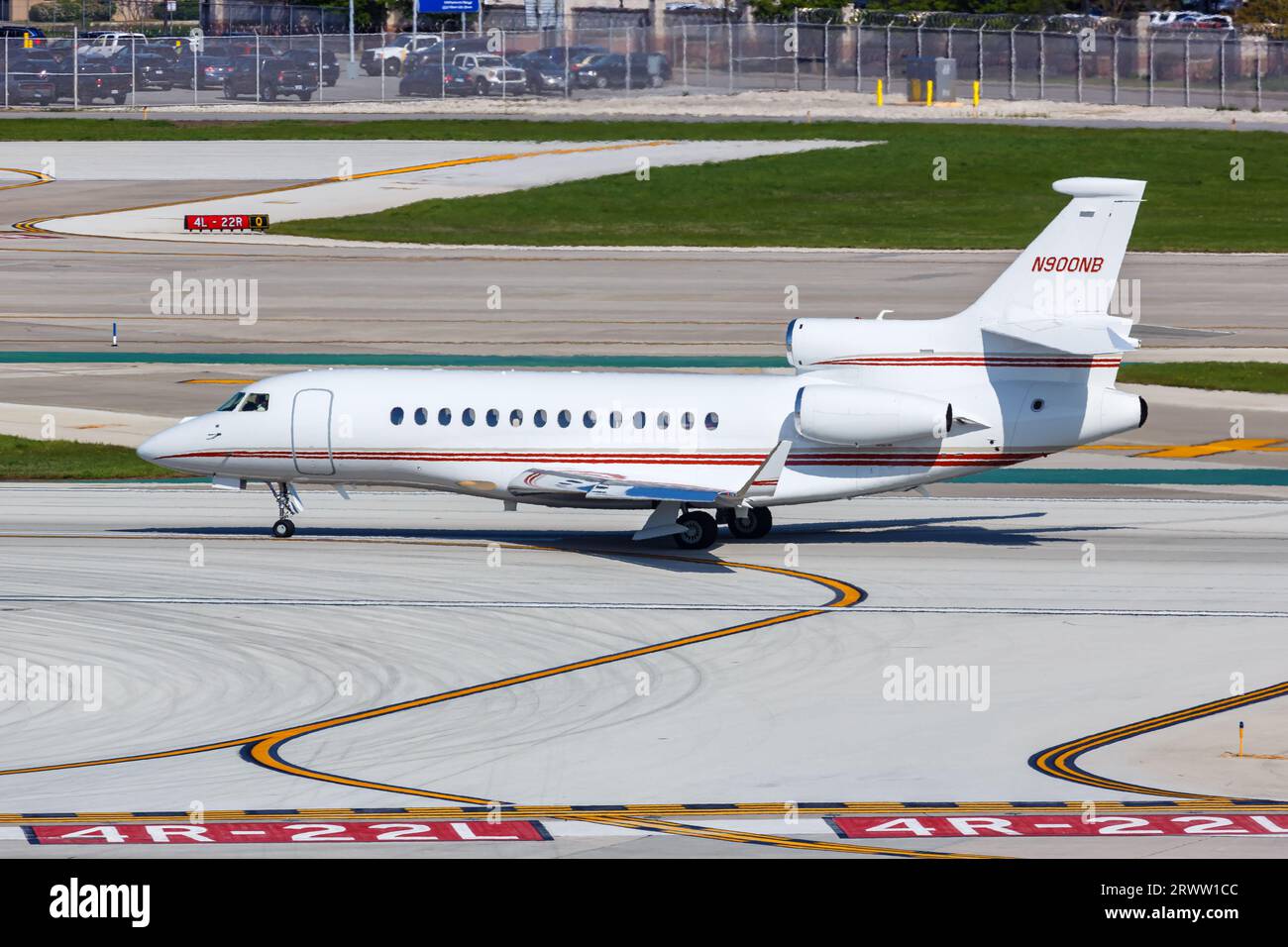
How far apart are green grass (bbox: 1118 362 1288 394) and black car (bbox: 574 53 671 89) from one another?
76330 mm

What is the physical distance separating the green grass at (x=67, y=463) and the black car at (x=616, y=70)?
86.5 metres

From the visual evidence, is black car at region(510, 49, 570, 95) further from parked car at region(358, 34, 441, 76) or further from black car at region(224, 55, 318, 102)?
black car at region(224, 55, 318, 102)

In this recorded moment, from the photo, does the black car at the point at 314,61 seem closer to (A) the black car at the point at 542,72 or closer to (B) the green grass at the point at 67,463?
(A) the black car at the point at 542,72

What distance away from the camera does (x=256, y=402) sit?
3466 cm

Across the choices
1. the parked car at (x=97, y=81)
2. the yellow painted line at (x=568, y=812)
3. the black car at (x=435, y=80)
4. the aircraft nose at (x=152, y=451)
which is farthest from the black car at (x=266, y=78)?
the yellow painted line at (x=568, y=812)

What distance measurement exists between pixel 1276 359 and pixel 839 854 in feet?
138

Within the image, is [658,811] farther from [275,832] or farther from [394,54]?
[394,54]

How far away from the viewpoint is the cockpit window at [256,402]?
34625 mm

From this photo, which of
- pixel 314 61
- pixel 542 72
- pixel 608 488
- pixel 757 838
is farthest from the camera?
pixel 542 72

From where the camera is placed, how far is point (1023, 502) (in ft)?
131

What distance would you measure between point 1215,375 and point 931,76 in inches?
2975

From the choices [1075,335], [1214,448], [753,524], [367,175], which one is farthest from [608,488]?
[367,175]

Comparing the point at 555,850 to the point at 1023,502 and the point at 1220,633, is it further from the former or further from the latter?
the point at 1023,502

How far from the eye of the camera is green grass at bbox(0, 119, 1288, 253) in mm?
80812
